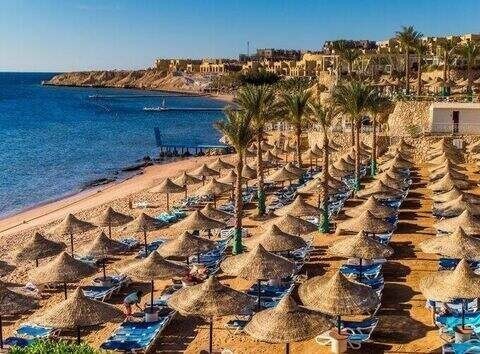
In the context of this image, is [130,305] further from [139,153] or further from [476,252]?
[139,153]

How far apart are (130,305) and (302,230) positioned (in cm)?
709

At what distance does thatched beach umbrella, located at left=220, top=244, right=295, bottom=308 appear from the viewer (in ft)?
57.6

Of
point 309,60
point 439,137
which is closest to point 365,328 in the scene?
point 439,137

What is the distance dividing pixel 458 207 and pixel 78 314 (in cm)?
1500

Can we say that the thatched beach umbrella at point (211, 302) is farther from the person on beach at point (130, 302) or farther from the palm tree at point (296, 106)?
the palm tree at point (296, 106)

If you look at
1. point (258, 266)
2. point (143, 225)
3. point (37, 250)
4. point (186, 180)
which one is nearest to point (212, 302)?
point (258, 266)

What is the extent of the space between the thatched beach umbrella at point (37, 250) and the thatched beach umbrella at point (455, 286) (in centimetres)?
1194

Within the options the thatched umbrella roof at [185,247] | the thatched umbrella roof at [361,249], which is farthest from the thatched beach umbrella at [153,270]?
the thatched umbrella roof at [361,249]

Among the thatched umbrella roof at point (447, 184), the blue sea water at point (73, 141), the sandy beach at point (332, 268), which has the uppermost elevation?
the thatched umbrella roof at point (447, 184)

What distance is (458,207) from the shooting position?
23953 mm

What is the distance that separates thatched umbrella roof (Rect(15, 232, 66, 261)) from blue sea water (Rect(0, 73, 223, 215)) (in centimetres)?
2044

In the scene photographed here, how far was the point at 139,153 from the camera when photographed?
68312 mm

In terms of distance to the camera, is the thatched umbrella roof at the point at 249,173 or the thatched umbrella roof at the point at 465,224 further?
the thatched umbrella roof at the point at 249,173

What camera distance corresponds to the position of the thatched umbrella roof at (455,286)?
1509 cm
